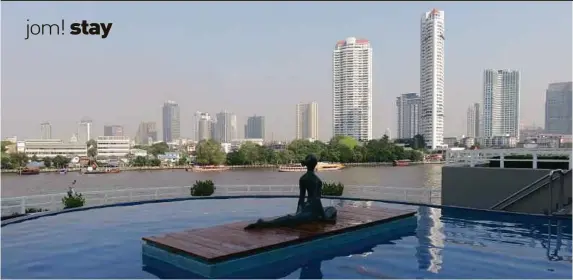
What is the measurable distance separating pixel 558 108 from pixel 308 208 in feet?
56.0

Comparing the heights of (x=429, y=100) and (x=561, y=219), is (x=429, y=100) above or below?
above

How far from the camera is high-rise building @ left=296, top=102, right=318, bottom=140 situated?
172m

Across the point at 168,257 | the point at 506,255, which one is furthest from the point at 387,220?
the point at 168,257

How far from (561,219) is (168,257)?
9.22 m

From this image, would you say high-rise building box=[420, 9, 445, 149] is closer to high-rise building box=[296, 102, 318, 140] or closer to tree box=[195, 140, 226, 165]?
tree box=[195, 140, 226, 165]

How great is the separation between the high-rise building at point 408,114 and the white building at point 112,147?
87.1 metres

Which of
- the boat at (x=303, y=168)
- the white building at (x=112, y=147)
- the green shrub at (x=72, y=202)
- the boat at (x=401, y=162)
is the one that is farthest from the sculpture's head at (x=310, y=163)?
the white building at (x=112, y=147)

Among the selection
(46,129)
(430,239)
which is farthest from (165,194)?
(46,129)

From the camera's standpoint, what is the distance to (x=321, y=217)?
26.4 ft

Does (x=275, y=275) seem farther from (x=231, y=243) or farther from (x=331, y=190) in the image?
(x=331, y=190)

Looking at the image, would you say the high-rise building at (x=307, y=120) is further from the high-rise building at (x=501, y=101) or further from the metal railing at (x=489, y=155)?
the metal railing at (x=489, y=155)

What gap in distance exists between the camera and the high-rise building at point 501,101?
78.1 metres

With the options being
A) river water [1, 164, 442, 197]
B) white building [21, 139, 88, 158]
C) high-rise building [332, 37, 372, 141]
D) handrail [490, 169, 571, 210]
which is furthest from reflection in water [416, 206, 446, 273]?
white building [21, 139, 88, 158]

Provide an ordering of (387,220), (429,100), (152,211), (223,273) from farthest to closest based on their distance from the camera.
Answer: (429,100)
(152,211)
(387,220)
(223,273)
